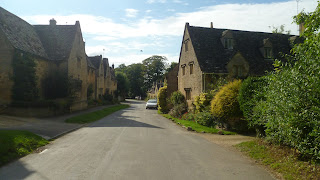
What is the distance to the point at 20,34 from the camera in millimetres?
23406

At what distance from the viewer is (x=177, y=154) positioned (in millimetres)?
8969

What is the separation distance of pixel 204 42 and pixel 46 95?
55.7 feet

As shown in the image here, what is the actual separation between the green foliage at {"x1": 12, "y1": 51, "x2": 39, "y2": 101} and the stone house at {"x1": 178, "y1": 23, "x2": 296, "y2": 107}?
584 inches

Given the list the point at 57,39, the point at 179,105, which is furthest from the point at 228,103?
the point at 57,39

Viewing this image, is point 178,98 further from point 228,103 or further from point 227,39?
point 228,103

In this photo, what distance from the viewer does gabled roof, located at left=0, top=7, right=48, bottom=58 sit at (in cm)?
2106

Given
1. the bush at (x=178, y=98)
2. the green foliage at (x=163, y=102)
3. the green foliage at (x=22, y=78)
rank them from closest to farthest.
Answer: the green foliage at (x=22, y=78), the bush at (x=178, y=98), the green foliage at (x=163, y=102)

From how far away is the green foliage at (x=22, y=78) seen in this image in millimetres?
20156

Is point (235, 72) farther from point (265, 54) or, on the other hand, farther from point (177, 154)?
point (177, 154)

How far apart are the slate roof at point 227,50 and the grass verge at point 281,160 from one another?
13952 millimetres

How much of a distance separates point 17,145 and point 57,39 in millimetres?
21803

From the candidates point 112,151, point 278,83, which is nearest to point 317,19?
point 278,83

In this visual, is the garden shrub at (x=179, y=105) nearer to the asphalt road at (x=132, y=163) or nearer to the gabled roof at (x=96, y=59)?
the asphalt road at (x=132, y=163)

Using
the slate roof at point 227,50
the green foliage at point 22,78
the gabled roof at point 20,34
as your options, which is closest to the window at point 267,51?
the slate roof at point 227,50
